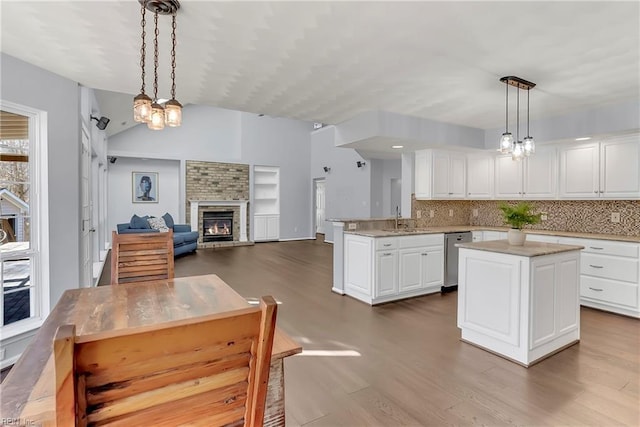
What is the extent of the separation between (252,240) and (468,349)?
7.73 m

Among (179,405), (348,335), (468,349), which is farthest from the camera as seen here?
(348,335)

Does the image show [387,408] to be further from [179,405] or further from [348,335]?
[179,405]

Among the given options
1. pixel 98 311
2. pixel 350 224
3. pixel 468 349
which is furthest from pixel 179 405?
pixel 350 224

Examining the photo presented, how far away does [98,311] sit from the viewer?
1548 mm

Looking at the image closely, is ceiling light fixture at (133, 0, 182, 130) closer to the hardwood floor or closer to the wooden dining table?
the wooden dining table

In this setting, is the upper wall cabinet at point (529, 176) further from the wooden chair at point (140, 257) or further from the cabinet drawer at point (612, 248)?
the wooden chair at point (140, 257)

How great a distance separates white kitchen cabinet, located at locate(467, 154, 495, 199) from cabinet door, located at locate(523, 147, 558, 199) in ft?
1.85

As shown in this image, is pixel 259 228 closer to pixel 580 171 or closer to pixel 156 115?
pixel 580 171

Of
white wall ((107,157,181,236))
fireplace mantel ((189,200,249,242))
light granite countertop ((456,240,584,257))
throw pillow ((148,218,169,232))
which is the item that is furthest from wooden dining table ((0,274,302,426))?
white wall ((107,157,181,236))

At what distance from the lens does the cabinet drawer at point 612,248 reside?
371cm

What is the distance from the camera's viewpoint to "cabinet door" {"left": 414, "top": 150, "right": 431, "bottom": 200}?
5.17m

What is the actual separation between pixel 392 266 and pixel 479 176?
7.98 ft

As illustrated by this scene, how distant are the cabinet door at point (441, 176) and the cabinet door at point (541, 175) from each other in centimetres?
109

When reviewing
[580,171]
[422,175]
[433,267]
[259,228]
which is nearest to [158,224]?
[259,228]
